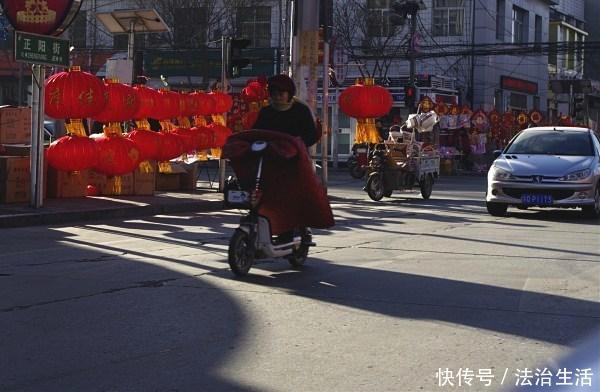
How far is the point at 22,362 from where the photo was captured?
18.2 ft

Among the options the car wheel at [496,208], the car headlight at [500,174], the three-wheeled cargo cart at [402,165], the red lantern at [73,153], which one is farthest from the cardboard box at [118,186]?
the car headlight at [500,174]

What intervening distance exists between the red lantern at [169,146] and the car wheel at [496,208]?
6.73 m

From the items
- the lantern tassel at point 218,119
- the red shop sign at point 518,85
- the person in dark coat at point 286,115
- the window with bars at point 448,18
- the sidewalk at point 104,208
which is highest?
the window with bars at point 448,18

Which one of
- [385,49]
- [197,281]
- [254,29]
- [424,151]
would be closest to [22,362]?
[197,281]

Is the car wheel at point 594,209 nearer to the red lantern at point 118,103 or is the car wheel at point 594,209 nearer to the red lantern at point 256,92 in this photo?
the red lantern at point 118,103

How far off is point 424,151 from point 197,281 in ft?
45.8

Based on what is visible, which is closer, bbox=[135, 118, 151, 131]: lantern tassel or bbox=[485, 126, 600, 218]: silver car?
bbox=[485, 126, 600, 218]: silver car

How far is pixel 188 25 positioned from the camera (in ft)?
143

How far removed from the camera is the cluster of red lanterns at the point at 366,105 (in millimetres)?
21594

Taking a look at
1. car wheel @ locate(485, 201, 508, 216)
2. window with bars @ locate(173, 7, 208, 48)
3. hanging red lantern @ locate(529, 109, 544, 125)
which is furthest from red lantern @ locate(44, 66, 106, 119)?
window with bars @ locate(173, 7, 208, 48)

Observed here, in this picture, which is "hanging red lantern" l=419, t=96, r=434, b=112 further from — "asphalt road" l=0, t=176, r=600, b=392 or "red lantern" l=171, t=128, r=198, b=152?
"asphalt road" l=0, t=176, r=600, b=392

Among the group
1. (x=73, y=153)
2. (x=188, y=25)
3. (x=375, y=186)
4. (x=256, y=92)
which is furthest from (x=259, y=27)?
(x=73, y=153)

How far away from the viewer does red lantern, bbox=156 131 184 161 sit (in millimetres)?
18453

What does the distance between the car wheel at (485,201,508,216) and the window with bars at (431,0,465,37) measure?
31.5 m
